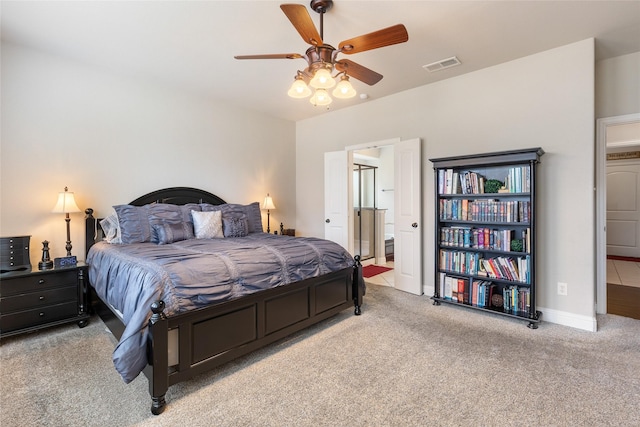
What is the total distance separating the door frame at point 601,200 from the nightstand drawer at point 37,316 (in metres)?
5.44

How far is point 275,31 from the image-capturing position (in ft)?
9.09

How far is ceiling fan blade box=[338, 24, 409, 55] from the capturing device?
2045mm

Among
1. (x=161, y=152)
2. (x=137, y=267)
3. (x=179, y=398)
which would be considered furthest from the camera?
(x=161, y=152)

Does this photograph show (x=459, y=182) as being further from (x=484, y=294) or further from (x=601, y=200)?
(x=601, y=200)

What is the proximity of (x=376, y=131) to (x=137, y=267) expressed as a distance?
363cm

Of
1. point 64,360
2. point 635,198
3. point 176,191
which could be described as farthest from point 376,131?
point 635,198

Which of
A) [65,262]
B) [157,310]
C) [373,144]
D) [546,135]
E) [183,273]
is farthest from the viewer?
A: [373,144]

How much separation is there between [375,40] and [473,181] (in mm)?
2087

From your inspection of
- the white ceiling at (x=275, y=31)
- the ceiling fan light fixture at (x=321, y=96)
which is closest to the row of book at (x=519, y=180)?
the white ceiling at (x=275, y=31)

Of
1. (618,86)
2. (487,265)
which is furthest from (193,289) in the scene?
(618,86)

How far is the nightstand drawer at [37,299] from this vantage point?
2.66 m

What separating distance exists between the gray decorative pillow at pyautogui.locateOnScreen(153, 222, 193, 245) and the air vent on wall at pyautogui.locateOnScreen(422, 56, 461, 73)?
3306mm

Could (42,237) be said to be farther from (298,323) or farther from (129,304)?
(298,323)

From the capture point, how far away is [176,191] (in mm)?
4156
